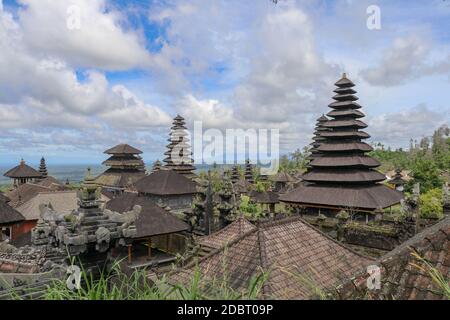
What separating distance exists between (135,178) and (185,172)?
19.0 ft

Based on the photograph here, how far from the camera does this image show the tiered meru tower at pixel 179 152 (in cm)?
3850

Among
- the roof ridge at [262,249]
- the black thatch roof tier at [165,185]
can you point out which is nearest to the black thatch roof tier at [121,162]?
the black thatch roof tier at [165,185]

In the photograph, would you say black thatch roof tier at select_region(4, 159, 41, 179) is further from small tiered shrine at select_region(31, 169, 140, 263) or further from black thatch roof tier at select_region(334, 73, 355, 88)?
small tiered shrine at select_region(31, 169, 140, 263)

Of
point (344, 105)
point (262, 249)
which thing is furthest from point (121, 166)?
point (262, 249)

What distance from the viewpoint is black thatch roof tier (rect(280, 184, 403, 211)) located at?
1906 cm

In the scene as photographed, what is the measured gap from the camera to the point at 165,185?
1124 inches

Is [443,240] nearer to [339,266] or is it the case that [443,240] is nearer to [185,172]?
[339,266]

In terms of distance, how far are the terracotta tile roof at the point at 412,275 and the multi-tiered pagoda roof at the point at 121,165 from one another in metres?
32.9

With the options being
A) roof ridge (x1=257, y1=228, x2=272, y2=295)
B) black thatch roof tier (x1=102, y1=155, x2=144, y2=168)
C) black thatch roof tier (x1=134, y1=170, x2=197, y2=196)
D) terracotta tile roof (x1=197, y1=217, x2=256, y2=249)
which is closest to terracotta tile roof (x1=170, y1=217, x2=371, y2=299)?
roof ridge (x1=257, y1=228, x2=272, y2=295)

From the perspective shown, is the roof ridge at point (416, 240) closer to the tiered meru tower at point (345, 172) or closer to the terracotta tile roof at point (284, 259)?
the terracotta tile roof at point (284, 259)

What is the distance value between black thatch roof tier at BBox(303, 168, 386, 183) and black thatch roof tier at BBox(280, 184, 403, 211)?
20.9 inches

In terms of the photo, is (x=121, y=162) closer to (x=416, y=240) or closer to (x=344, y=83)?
(x=344, y=83)

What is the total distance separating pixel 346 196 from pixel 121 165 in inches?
955
